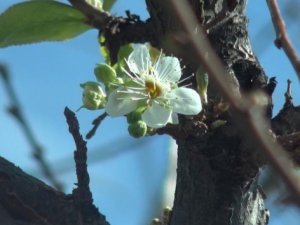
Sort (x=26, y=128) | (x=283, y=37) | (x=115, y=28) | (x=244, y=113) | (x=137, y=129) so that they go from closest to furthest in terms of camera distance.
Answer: (x=244, y=113) < (x=283, y=37) < (x=137, y=129) < (x=115, y=28) < (x=26, y=128)

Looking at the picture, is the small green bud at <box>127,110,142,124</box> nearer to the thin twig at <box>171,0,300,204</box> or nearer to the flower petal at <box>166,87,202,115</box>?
the flower petal at <box>166,87,202,115</box>

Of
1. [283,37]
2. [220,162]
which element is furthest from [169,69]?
[283,37]

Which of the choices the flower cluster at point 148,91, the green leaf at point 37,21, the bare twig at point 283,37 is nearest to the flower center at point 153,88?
the flower cluster at point 148,91

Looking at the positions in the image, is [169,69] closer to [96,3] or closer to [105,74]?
[105,74]

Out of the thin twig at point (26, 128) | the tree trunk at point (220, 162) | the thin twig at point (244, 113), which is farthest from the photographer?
the thin twig at point (26, 128)

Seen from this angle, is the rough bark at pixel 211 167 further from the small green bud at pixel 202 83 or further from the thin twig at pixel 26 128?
the thin twig at pixel 26 128

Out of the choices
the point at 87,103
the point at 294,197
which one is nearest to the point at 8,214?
the point at 87,103

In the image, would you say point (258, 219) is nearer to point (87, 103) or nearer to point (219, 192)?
point (219, 192)
